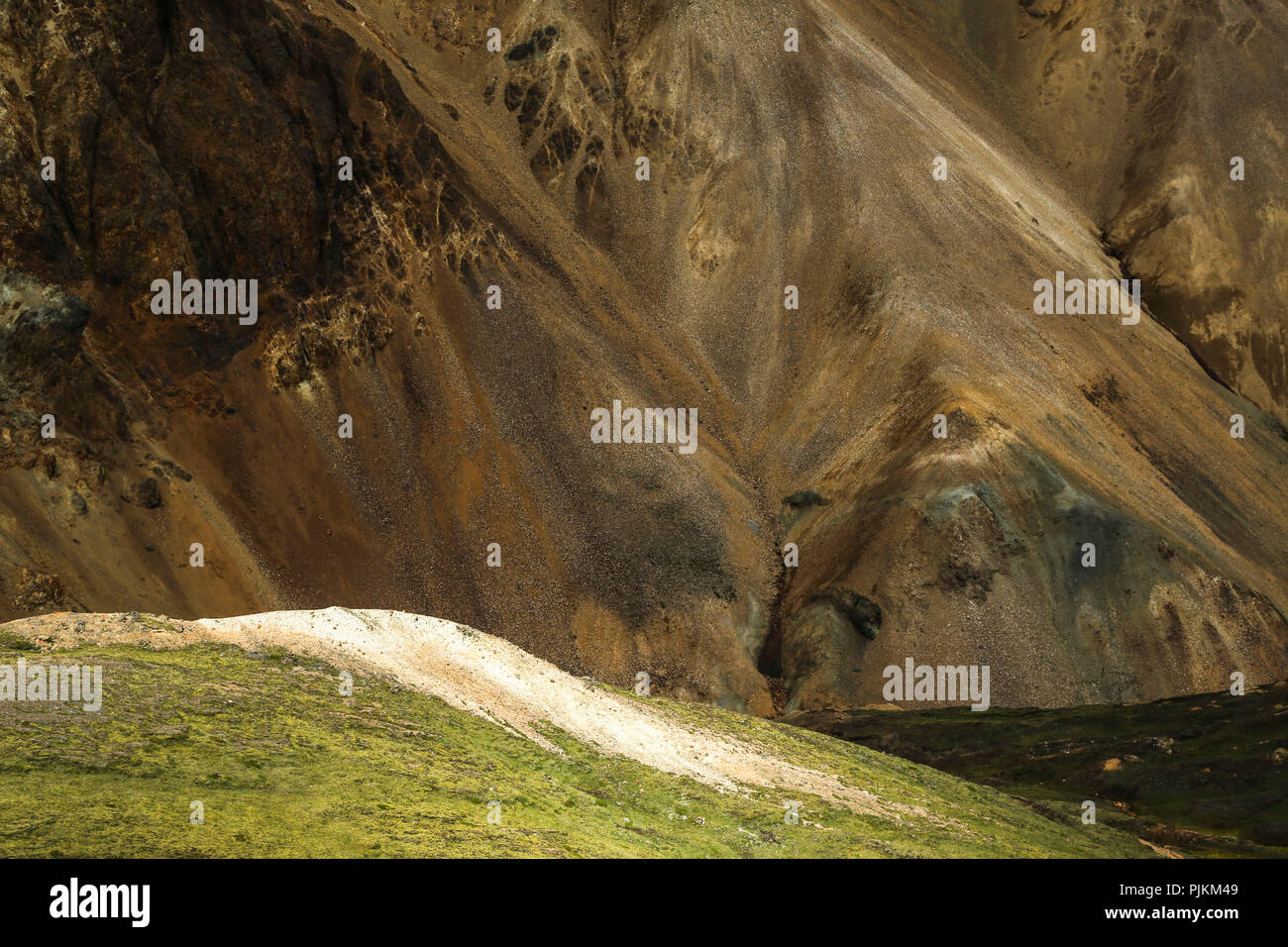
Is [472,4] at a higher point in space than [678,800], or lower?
higher

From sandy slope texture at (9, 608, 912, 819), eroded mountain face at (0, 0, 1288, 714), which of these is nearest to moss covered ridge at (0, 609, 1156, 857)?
sandy slope texture at (9, 608, 912, 819)

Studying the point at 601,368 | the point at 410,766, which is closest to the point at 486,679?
the point at 410,766

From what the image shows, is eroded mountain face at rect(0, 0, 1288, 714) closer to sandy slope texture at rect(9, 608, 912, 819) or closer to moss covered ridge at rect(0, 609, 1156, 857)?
sandy slope texture at rect(9, 608, 912, 819)

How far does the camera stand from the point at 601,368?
2724 inches

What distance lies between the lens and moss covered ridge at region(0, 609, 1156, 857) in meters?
24.5

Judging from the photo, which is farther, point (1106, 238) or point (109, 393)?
point (1106, 238)

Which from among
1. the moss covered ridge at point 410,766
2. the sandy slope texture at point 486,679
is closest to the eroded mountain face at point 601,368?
the sandy slope texture at point 486,679

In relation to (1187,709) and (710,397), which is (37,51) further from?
(1187,709)

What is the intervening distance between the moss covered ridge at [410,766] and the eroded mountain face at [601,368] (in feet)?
60.4

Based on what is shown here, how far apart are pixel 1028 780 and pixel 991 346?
90.1 feet

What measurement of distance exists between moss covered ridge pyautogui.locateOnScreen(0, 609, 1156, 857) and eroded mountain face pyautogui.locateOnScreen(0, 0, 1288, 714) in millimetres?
18401

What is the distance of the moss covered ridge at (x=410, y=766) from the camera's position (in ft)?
80.5
